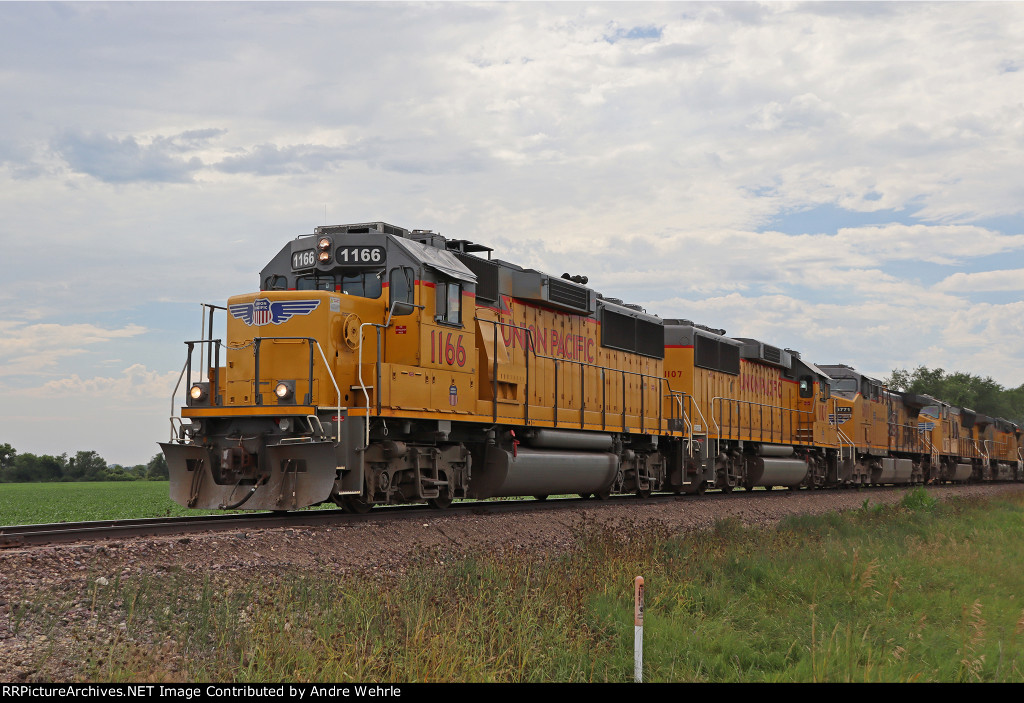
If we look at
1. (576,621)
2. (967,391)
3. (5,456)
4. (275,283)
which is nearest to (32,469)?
(5,456)

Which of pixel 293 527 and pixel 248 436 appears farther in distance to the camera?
pixel 248 436

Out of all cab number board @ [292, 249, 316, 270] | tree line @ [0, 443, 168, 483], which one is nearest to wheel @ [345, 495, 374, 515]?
cab number board @ [292, 249, 316, 270]

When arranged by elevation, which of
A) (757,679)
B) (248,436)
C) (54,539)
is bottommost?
(757,679)

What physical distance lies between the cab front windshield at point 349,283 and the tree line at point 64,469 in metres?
58.7

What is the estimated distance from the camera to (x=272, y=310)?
1168cm

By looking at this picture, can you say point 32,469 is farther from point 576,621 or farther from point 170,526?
point 576,621

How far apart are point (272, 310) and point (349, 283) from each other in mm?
1231

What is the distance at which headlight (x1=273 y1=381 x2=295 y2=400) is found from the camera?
10836 mm

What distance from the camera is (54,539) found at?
29.6 ft

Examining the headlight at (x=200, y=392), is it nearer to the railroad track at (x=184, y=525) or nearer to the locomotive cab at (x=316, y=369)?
the locomotive cab at (x=316, y=369)
